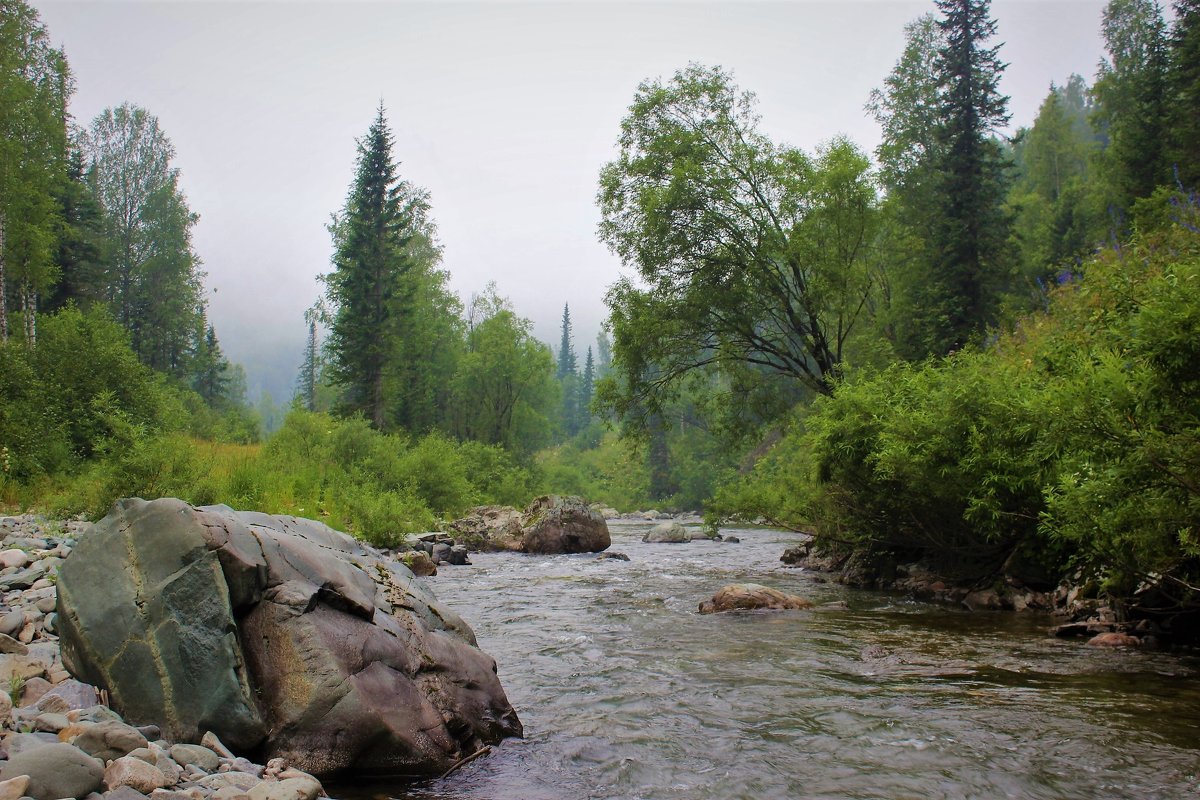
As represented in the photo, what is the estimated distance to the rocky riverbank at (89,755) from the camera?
3.05m

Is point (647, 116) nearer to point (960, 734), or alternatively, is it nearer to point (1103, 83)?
point (960, 734)

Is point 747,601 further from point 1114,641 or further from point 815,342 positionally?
point 815,342

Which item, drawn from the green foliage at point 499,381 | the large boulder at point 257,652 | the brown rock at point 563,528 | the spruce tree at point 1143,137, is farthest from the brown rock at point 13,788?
the green foliage at point 499,381

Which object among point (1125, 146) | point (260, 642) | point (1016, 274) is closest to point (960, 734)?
point (260, 642)

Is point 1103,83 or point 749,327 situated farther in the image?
point 1103,83

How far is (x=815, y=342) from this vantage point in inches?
746

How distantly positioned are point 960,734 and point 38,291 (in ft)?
125

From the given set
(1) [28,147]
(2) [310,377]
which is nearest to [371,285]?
(1) [28,147]

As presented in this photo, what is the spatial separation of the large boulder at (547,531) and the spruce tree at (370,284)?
12.3m

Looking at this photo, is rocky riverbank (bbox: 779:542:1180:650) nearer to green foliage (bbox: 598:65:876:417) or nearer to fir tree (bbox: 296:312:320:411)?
green foliage (bbox: 598:65:876:417)

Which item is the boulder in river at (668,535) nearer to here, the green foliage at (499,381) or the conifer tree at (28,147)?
the green foliage at (499,381)

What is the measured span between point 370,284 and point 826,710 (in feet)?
106

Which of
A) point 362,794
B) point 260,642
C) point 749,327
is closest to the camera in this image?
point 362,794

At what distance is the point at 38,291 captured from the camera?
1211 inches
